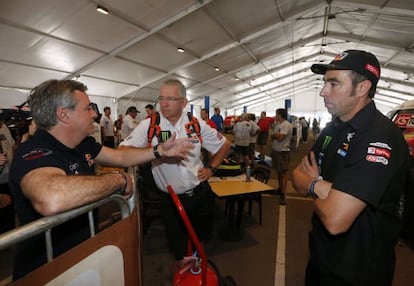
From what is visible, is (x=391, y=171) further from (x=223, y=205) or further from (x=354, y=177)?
(x=223, y=205)

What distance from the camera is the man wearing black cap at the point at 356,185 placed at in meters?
1.23

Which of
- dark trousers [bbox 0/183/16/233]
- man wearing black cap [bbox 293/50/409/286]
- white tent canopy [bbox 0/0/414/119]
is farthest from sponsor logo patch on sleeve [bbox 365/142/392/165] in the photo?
white tent canopy [bbox 0/0/414/119]

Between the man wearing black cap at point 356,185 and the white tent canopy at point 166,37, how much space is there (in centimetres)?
682

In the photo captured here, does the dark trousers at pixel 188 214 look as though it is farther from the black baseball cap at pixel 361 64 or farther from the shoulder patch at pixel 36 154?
the black baseball cap at pixel 361 64

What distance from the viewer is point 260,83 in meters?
24.8

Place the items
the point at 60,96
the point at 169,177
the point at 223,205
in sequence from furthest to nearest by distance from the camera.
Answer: the point at 223,205 < the point at 169,177 < the point at 60,96

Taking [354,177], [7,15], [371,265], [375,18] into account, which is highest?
[375,18]

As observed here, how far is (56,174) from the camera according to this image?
105cm

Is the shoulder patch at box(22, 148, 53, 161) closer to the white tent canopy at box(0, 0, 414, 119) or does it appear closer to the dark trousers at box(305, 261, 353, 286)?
the dark trousers at box(305, 261, 353, 286)

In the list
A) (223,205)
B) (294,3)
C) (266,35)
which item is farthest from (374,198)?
(266,35)

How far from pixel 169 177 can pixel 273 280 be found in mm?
1715

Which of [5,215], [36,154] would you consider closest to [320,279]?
[36,154]

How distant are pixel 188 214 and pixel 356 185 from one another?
1.51 metres

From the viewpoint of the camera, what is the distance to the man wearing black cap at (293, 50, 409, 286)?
123 cm
